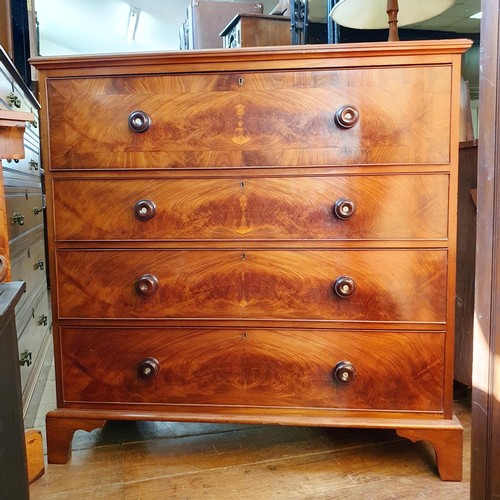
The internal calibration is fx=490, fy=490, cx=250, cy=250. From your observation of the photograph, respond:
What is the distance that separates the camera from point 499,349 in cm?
82

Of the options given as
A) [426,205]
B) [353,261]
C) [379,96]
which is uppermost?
[379,96]

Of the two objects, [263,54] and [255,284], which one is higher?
[263,54]

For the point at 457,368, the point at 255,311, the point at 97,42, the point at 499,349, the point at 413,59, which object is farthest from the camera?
the point at 97,42

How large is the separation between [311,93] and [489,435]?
839mm

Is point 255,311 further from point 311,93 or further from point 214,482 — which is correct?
point 311,93

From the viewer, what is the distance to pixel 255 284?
1272 mm

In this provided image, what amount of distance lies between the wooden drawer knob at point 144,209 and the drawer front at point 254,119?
10cm

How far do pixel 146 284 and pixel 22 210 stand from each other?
76 cm

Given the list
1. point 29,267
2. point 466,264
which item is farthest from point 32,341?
point 466,264

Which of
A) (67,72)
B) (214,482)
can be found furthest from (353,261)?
(67,72)

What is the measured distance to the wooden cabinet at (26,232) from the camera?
1.49m

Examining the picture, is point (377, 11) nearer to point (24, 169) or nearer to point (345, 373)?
point (345, 373)

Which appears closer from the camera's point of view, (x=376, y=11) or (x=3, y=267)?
(x=3, y=267)

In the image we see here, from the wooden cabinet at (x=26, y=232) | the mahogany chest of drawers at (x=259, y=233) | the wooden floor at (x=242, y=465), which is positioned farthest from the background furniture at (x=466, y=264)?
the wooden cabinet at (x=26, y=232)
